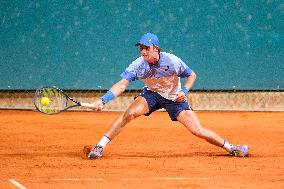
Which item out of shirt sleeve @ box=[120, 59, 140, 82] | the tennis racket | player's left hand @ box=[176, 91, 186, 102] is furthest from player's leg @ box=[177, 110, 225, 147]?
the tennis racket

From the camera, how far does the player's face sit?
8.55 metres

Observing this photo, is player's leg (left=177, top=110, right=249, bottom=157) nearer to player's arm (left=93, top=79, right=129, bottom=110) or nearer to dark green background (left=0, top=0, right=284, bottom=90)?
player's arm (left=93, top=79, right=129, bottom=110)

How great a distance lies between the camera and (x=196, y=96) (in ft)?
48.8

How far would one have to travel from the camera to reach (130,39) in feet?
48.6

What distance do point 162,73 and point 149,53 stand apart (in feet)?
1.25

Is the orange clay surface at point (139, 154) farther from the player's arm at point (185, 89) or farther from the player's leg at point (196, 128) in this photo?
the player's arm at point (185, 89)

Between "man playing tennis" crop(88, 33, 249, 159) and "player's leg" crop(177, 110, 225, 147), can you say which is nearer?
"man playing tennis" crop(88, 33, 249, 159)

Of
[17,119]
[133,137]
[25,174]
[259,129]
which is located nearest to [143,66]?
[25,174]

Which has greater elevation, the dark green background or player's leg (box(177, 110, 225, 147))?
the dark green background

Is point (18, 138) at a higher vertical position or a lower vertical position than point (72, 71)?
lower

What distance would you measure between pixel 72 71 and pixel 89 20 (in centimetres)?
102

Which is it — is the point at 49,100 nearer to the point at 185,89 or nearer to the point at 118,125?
the point at 118,125

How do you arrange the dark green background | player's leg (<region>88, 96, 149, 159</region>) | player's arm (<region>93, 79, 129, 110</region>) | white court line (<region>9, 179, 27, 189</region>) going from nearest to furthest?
1. white court line (<region>9, 179, 27, 189</region>)
2. player's arm (<region>93, 79, 129, 110</region>)
3. player's leg (<region>88, 96, 149, 159</region>)
4. the dark green background

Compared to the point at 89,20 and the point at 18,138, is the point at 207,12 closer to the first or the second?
the point at 89,20
